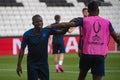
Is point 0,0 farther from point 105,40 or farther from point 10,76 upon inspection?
point 105,40

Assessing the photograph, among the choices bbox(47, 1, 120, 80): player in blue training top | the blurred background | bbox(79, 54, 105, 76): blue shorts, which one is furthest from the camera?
the blurred background

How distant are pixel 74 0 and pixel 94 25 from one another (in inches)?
1232

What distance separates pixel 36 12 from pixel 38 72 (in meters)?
28.4

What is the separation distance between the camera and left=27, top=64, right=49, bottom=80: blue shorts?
1141 centimetres

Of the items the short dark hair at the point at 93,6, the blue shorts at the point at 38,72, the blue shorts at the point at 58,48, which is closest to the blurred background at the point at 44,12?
the blue shorts at the point at 58,48

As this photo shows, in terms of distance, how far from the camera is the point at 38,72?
1151 centimetres

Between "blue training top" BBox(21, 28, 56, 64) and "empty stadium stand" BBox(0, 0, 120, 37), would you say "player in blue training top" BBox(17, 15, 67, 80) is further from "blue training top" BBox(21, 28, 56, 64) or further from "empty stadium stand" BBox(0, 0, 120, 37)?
"empty stadium stand" BBox(0, 0, 120, 37)

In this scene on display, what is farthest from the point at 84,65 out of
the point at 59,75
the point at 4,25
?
the point at 4,25

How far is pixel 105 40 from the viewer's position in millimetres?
11109

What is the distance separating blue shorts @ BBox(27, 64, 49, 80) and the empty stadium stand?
2499 cm

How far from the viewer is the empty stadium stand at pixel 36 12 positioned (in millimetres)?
38000

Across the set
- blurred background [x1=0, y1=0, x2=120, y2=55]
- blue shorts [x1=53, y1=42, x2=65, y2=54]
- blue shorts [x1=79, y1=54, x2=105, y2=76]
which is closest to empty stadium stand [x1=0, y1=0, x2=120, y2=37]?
blurred background [x1=0, y1=0, x2=120, y2=55]

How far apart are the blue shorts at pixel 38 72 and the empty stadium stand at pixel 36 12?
2499 centimetres

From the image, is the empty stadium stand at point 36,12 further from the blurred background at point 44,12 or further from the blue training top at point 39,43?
the blue training top at point 39,43
